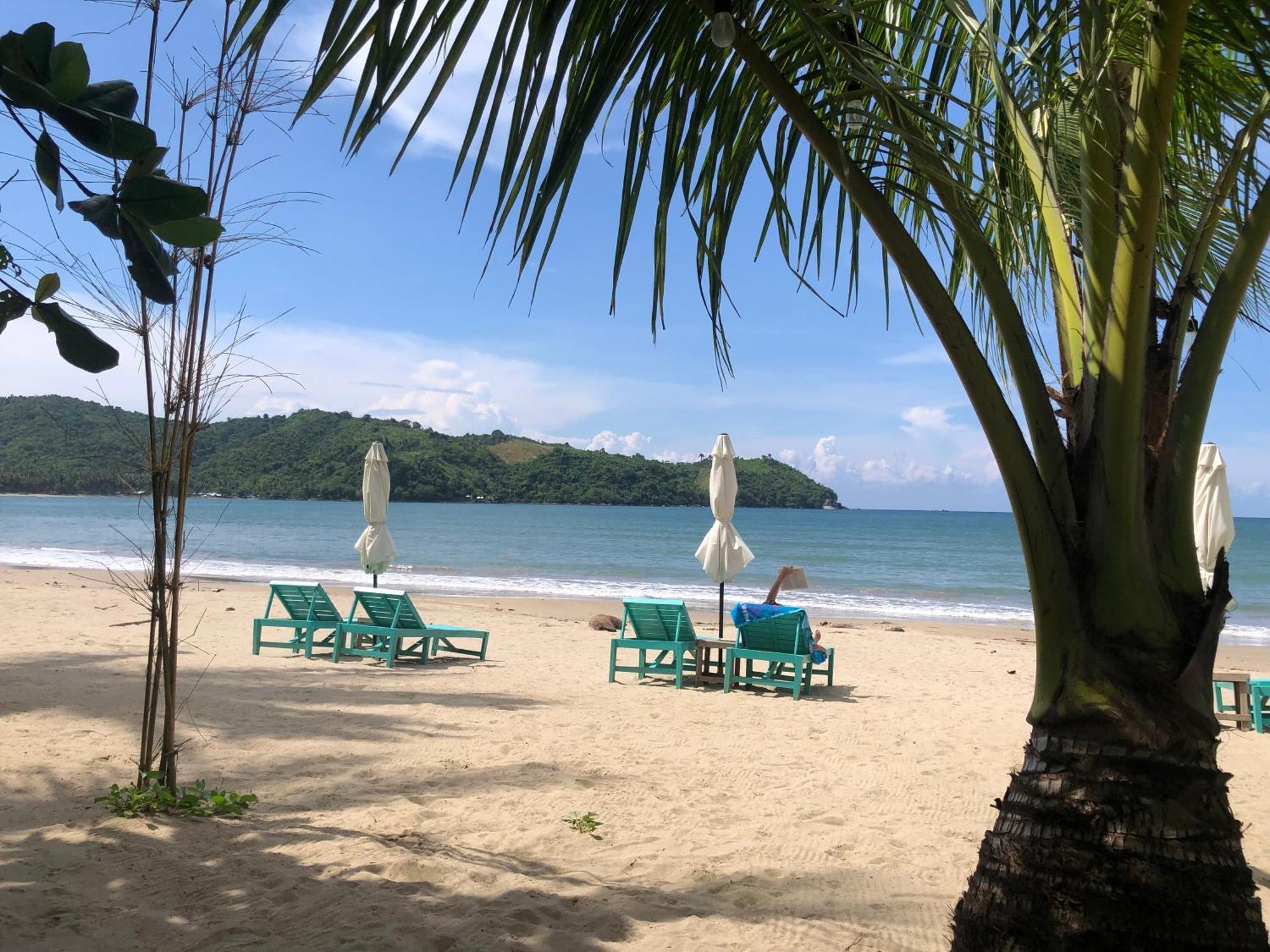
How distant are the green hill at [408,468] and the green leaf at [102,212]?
118ft

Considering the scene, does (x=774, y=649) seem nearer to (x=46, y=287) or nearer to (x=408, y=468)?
(x=46, y=287)

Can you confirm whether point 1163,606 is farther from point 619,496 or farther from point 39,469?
point 619,496

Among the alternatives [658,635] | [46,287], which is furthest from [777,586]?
[46,287]

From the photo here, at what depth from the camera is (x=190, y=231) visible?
1739 mm

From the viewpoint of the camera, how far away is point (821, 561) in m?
38.0

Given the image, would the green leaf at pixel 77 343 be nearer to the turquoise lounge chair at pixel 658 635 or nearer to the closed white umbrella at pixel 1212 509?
the turquoise lounge chair at pixel 658 635

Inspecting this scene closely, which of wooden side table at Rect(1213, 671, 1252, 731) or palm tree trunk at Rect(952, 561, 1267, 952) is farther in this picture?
A: wooden side table at Rect(1213, 671, 1252, 731)

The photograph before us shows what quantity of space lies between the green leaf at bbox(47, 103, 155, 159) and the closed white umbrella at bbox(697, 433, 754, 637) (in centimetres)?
761

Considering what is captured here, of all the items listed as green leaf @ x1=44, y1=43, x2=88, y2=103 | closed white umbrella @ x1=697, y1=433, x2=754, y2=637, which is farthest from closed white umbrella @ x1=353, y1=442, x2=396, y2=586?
green leaf @ x1=44, y1=43, x2=88, y2=103

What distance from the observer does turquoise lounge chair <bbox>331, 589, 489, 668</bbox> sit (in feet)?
26.8

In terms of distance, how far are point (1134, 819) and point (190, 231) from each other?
2105mm

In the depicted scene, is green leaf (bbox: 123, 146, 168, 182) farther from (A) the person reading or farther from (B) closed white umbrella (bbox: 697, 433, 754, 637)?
(B) closed white umbrella (bbox: 697, 433, 754, 637)

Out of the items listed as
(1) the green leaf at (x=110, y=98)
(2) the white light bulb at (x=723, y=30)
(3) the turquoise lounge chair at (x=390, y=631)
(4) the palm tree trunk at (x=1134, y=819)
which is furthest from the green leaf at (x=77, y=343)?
(3) the turquoise lounge chair at (x=390, y=631)

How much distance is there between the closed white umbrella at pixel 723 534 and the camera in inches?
364
